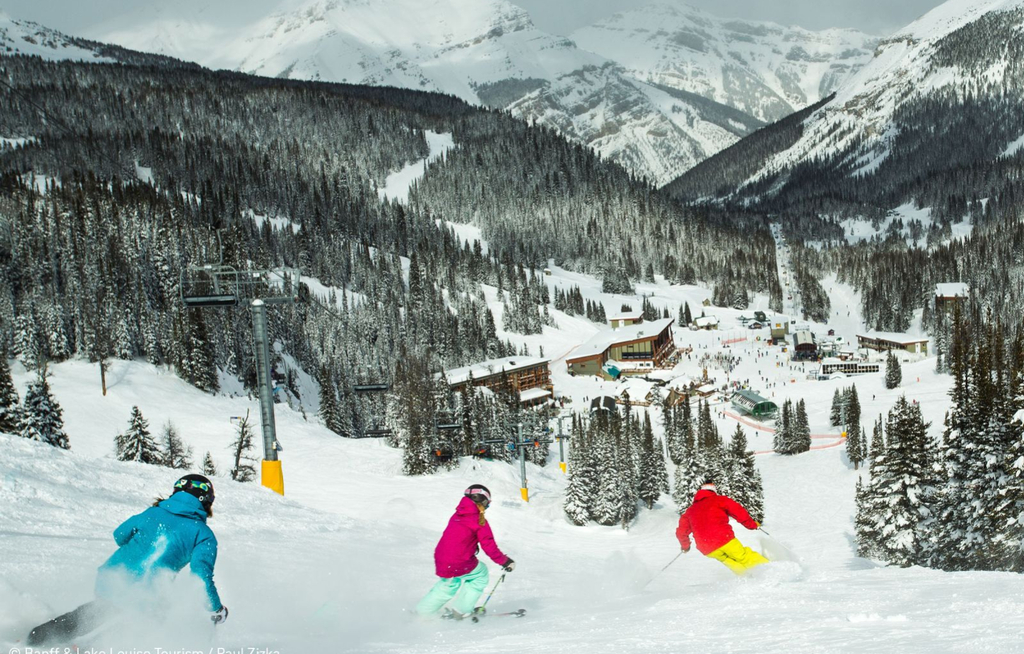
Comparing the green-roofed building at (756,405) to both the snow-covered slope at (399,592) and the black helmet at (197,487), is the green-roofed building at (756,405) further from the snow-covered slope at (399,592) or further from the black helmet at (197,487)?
the black helmet at (197,487)

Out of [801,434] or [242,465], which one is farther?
[801,434]

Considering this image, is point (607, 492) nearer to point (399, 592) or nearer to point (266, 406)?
point (266, 406)

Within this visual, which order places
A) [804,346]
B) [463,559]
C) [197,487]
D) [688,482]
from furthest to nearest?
[804,346] → [688,482] → [463,559] → [197,487]

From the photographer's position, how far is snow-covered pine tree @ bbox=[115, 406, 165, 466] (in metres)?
33.4

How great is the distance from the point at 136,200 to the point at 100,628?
12860 centimetres

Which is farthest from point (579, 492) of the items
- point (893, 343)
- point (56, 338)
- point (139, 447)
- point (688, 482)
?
point (893, 343)

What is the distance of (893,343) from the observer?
107188mm

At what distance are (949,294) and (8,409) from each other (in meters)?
151

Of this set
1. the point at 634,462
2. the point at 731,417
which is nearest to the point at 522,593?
the point at 634,462

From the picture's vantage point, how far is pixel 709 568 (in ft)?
43.3

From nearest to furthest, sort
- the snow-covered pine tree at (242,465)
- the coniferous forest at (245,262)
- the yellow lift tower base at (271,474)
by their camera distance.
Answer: the yellow lift tower base at (271,474) → the snow-covered pine tree at (242,465) → the coniferous forest at (245,262)

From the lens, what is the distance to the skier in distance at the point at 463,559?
8.26 metres

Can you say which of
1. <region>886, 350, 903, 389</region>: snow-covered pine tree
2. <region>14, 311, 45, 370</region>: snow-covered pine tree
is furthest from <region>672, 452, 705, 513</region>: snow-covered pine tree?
<region>14, 311, 45, 370</region>: snow-covered pine tree

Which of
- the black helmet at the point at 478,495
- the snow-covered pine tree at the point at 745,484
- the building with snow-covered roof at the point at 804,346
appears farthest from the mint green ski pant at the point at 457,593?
the building with snow-covered roof at the point at 804,346
